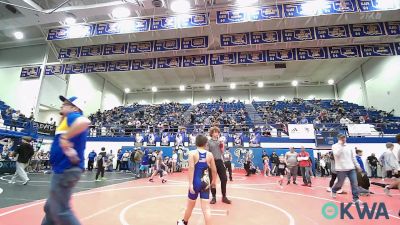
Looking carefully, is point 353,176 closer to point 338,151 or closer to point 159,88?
point 338,151

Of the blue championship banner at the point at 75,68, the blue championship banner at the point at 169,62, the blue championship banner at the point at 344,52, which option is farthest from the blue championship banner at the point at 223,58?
the blue championship banner at the point at 75,68

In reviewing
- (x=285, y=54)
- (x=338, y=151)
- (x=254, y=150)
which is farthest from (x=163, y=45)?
(x=338, y=151)

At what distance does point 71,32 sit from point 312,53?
57.3 ft

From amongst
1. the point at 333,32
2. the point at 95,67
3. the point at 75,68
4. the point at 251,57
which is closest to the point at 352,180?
the point at 333,32

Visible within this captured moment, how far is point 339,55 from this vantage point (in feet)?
49.4

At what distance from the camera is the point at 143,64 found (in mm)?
17984

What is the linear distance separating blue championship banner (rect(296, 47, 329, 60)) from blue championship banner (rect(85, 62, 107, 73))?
15119 millimetres

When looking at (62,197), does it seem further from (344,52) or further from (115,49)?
(344,52)

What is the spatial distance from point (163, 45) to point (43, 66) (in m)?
12.7

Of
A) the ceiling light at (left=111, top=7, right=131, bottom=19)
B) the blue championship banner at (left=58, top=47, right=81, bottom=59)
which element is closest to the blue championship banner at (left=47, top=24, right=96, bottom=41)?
the blue championship banner at (left=58, top=47, right=81, bottom=59)

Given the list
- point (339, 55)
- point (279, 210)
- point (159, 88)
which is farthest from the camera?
point (159, 88)

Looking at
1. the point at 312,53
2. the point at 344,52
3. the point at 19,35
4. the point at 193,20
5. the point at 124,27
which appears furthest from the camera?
the point at 19,35

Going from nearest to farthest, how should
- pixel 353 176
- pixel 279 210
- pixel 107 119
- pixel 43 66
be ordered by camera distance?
1. pixel 279 210
2. pixel 353 176
3. pixel 43 66
4. pixel 107 119

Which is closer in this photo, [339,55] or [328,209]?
[328,209]
